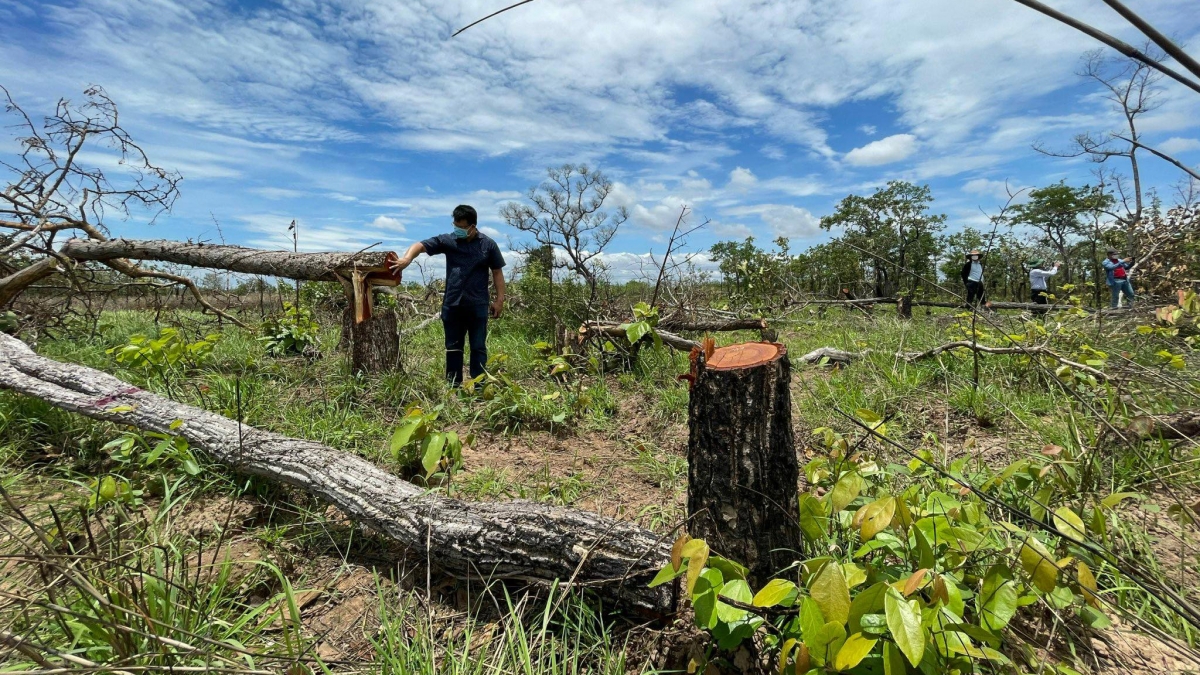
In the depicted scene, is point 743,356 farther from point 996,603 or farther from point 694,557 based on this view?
point 996,603

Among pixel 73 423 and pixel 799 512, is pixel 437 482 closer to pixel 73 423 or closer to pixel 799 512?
pixel 799 512

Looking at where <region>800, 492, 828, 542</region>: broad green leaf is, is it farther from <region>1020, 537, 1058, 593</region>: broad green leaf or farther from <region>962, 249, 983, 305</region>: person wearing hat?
<region>962, 249, 983, 305</region>: person wearing hat

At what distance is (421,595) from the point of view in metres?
2.09

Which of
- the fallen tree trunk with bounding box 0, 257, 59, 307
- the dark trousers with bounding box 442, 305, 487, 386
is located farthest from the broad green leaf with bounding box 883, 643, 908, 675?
the fallen tree trunk with bounding box 0, 257, 59, 307

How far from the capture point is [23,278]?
5020 millimetres

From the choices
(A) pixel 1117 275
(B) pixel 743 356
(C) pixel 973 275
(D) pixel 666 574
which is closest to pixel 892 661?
(D) pixel 666 574

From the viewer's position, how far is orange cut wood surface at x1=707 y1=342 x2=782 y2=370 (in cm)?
157

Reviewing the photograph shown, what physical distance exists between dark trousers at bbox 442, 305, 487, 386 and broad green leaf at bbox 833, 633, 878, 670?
3831 millimetres

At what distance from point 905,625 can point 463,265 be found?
4.02 metres

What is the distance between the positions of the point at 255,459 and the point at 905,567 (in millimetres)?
2780

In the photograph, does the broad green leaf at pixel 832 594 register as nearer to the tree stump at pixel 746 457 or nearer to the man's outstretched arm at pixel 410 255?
the tree stump at pixel 746 457

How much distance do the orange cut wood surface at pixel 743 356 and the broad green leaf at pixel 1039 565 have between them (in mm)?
727

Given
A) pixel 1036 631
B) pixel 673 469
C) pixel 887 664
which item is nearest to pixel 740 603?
pixel 887 664

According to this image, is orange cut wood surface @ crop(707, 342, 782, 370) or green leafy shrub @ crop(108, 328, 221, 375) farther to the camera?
green leafy shrub @ crop(108, 328, 221, 375)
